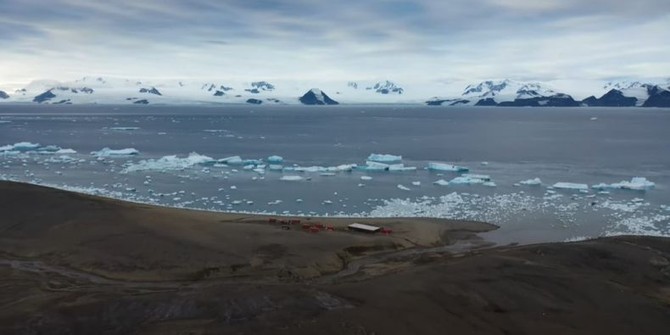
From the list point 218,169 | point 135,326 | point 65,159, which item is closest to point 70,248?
point 135,326

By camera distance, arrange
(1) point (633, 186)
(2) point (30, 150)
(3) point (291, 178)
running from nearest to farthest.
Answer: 1. (1) point (633, 186)
2. (3) point (291, 178)
3. (2) point (30, 150)

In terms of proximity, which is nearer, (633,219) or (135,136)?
(633,219)

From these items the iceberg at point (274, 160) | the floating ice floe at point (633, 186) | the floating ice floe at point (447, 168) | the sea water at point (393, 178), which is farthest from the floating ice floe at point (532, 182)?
the iceberg at point (274, 160)

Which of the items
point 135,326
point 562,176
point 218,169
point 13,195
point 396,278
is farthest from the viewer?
point 218,169

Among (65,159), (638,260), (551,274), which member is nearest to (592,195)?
(638,260)

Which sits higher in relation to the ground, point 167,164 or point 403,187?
point 167,164

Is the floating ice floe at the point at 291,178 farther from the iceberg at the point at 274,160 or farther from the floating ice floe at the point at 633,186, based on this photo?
the floating ice floe at the point at 633,186

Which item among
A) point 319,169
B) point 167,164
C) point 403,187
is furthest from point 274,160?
point 403,187

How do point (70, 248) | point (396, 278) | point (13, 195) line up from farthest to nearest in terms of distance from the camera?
point (13, 195) → point (70, 248) → point (396, 278)

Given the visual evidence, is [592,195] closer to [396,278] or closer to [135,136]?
[396,278]

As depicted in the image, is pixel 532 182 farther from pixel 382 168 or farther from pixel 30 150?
pixel 30 150

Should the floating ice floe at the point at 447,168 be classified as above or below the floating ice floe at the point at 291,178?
above
